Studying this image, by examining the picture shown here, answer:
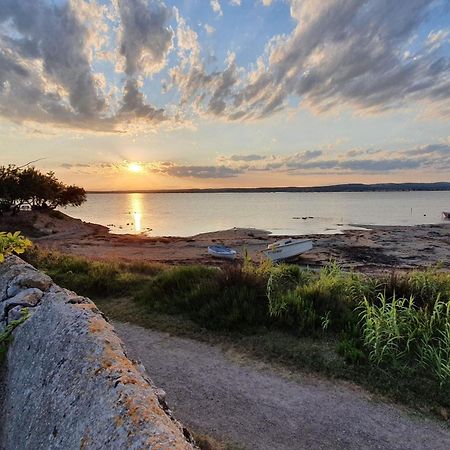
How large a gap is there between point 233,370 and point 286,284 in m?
4.52

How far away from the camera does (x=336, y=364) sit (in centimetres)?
676

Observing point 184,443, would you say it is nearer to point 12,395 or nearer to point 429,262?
point 12,395

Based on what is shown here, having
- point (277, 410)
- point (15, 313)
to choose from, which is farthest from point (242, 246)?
point (15, 313)

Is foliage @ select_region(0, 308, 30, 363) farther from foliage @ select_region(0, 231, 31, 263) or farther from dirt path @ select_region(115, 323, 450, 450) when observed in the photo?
dirt path @ select_region(115, 323, 450, 450)

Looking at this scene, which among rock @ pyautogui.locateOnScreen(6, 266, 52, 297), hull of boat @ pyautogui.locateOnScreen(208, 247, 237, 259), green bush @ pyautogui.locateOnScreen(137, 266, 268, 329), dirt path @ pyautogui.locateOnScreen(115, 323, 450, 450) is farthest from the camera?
hull of boat @ pyautogui.locateOnScreen(208, 247, 237, 259)

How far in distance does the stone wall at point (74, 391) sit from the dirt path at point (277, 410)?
99.8 inches

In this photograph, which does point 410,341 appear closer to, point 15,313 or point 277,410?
point 277,410

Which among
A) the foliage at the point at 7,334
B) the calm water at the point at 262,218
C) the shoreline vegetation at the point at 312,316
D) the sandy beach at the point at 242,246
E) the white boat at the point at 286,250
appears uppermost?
the foliage at the point at 7,334

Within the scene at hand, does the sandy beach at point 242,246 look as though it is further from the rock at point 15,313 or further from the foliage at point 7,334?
the foliage at point 7,334

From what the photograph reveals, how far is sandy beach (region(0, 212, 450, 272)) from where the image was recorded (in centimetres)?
2561

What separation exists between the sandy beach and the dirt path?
15.2 metres

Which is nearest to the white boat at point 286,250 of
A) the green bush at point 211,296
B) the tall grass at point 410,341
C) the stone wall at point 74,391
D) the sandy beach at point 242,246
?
the sandy beach at point 242,246

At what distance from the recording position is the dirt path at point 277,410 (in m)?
4.94

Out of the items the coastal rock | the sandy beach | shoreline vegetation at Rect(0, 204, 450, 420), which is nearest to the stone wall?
the coastal rock
